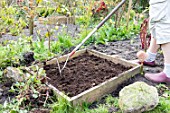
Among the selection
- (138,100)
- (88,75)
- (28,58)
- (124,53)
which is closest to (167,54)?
(138,100)

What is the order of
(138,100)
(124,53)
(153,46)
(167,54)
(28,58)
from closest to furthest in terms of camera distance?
(138,100) → (167,54) → (153,46) → (28,58) → (124,53)

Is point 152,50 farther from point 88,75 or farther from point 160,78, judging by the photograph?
point 88,75

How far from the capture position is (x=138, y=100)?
2.23 m

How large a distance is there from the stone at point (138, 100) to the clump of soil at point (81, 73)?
0.46m

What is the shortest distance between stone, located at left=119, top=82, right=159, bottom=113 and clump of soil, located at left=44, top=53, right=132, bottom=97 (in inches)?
18.1

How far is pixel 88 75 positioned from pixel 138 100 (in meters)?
0.82

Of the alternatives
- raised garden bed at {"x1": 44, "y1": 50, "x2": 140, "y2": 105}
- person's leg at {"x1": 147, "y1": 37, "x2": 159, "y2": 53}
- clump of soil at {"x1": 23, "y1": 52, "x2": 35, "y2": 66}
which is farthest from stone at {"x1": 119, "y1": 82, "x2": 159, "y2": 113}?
clump of soil at {"x1": 23, "y1": 52, "x2": 35, "y2": 66}

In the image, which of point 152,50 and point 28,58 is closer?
point 152,50

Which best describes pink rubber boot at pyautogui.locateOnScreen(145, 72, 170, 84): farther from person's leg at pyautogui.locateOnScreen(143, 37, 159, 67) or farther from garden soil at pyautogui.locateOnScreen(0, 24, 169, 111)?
person's leg at pyautogui.locateOnScreen(143, 37, 159, 67)

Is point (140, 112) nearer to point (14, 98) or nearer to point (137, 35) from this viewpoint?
point (14, 98)

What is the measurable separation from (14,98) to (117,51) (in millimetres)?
1986

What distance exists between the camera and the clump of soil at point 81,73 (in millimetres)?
2628

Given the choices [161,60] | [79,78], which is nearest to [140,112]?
[79,78]

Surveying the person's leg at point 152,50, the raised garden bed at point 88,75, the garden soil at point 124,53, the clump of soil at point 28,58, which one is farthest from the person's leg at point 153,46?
the clump of soil at point 28,58
